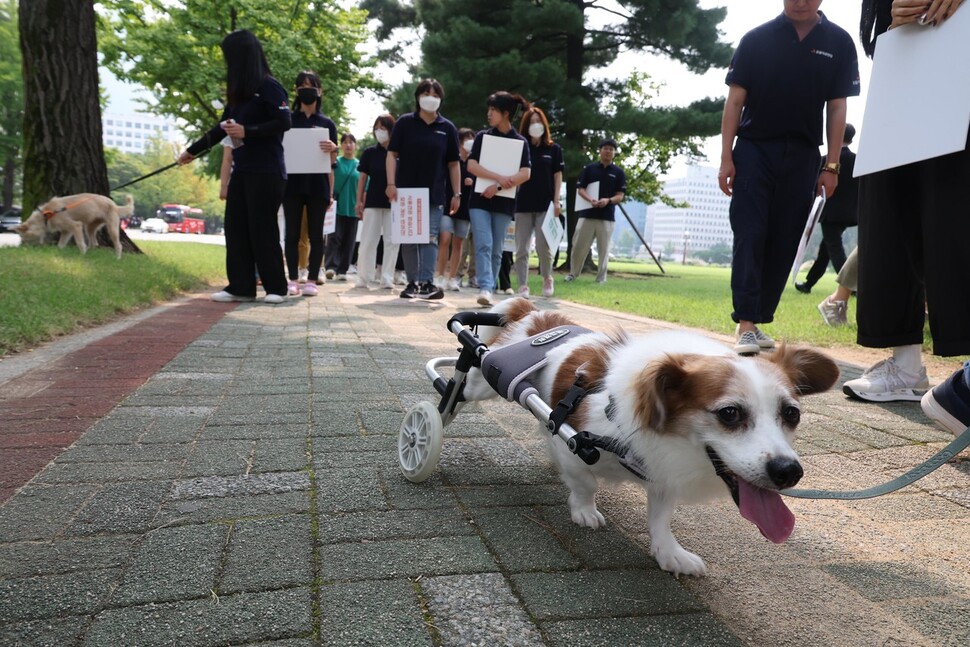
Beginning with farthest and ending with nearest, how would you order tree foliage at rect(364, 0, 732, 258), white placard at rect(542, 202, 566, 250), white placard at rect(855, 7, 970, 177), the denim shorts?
tree foliage at rect(364, 0, 732, 258) < the denim shorts < white placard at rect(542, 202, 566, 250) < white placard at rect(855, 7, 970, 177)

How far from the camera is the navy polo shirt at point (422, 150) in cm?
785

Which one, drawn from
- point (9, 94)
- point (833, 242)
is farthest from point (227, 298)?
point (9, 94)

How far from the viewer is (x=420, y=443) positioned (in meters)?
2.30

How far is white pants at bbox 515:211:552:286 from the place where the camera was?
960 cm

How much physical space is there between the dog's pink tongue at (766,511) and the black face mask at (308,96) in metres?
7.86

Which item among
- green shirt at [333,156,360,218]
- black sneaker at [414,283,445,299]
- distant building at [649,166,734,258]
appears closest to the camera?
black sneaker at [414,283,445,299]

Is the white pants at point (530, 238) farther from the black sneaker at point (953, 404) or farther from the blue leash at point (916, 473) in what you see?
the blue leash at point (916, 473)

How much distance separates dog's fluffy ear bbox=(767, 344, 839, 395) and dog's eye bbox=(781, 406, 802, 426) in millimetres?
170

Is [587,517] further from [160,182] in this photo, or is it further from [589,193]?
[160,182]

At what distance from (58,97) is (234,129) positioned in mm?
4223

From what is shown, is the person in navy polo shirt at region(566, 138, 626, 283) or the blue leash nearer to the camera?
the blue leash

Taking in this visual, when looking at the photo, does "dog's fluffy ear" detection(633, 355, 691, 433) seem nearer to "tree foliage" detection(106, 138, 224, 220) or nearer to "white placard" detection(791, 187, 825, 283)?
"white placard" detection(791, 187, 825, 283)

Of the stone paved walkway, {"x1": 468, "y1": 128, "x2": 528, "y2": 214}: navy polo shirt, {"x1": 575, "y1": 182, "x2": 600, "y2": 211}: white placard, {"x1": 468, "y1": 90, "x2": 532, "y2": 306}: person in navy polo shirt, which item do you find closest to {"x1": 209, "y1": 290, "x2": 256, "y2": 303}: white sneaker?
{"x1": 468, "y1": 90, "x2": 532, "y2": 306}: person in navy polo shirt

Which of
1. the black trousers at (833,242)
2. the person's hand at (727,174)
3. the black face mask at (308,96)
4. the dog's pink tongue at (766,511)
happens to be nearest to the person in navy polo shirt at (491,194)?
the black face mask at (308,96)
